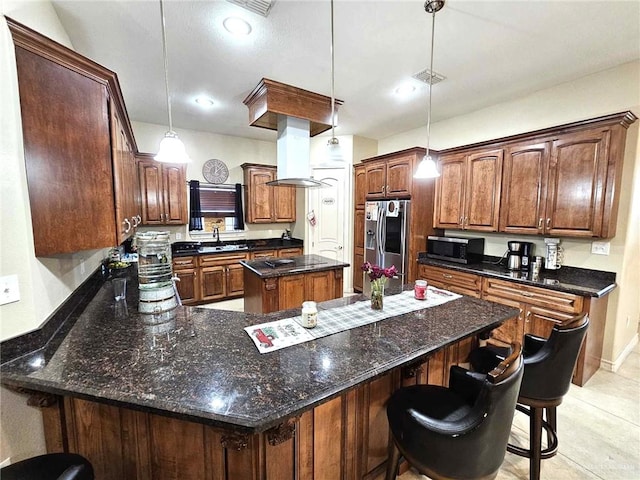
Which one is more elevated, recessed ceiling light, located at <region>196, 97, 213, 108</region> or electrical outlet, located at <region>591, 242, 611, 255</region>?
recessed ceiling light, located at <region>196, 97, 213, 108</region>

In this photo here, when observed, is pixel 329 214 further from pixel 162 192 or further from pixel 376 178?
pixel 162 192

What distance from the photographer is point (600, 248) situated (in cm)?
271

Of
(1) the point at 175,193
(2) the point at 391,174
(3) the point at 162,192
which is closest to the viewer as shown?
(2) the point at 391,174

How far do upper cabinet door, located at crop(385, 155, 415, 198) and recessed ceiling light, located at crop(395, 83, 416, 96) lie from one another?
0.86 meters

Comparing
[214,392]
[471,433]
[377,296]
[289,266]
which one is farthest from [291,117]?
[471,433]

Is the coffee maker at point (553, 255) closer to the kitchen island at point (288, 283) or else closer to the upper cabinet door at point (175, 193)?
the kitchen island at point (288, 283)

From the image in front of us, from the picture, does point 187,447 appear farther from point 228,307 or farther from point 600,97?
point 600,97

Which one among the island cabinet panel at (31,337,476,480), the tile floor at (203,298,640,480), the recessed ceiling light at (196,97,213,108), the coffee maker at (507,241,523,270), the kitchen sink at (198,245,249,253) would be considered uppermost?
the recessed ceiling light at (196,97,213,108)

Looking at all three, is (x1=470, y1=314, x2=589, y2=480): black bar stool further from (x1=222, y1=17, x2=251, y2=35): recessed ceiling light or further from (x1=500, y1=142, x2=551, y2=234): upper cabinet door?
(x1=222, y1=17, x2=251, y2=35): recessed ceiling light

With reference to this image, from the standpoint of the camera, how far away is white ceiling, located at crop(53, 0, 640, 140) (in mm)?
1923

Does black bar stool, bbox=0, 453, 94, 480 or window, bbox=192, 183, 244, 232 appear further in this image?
window, bbox=192, 183, 244, 232

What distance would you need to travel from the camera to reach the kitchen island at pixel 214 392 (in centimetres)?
97

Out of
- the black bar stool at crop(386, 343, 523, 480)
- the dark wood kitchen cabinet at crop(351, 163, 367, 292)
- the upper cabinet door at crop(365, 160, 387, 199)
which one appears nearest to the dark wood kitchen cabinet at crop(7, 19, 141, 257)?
the black bar stool at crop(386, 343, 523, 480)

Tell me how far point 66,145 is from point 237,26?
1501 millimetres
